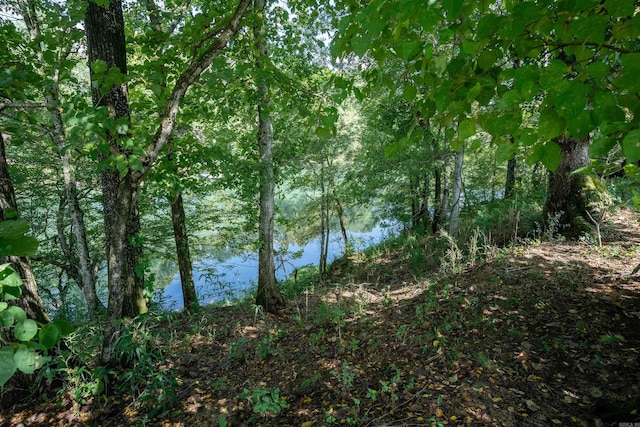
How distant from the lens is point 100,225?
10.0 metres

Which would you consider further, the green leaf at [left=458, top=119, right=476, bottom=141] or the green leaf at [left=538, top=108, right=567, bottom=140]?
the green leaf at [left=458, top=119, right=476, bottom=141]

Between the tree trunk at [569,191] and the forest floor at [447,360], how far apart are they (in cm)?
62

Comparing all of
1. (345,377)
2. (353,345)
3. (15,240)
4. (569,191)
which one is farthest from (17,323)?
(569,191)

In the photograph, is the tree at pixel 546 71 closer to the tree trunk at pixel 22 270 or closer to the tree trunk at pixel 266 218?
the tree trunk at pixel 22 270

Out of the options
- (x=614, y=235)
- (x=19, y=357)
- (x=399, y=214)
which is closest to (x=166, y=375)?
(x=19, y=357)

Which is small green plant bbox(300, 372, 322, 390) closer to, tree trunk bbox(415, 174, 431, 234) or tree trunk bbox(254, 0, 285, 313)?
tree trunk bbox(254, 0, 285, 313)

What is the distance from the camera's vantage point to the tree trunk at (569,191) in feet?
17.4

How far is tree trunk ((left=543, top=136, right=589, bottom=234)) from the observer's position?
530 centimetres

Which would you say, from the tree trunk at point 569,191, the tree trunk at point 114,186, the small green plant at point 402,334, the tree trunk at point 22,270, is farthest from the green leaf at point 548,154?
the tree trunk at point 569,191

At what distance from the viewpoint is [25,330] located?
36.0 inches

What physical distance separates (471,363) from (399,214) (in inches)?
394

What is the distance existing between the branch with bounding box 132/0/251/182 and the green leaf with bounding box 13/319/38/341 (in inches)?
86.9

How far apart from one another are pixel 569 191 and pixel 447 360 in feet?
14.7

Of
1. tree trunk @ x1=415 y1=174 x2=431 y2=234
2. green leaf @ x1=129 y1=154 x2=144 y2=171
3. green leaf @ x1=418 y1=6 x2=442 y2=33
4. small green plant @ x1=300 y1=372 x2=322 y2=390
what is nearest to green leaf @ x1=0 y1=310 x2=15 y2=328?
green leaf @ x1=418 y1=6 x2=442 y2=33
